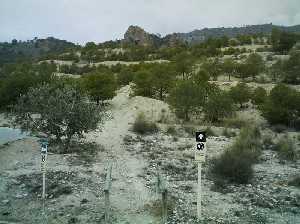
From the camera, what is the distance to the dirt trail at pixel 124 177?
43.1 feet

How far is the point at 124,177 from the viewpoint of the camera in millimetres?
17469

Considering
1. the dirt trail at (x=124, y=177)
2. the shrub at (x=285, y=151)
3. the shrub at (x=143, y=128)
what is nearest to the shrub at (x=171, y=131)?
the shrub at (x=143, y=128)

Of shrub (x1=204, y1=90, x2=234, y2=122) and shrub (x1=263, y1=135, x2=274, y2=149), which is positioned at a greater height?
shrub (x1=204, y1=90, x2=234, y2=122)

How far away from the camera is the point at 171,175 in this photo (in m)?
18.4

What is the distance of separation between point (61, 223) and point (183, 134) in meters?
19.6

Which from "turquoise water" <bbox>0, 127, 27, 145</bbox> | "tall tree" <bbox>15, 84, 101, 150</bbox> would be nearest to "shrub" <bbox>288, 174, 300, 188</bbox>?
"tall tree" <bbox>15, 84, 101, 150</bbox>

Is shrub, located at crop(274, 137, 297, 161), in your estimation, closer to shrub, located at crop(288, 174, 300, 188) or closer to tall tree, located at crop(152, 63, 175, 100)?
shrub, located at crop(288, 174, 300, 188)

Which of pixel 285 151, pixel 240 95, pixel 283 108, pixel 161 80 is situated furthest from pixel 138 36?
pixel 285 151

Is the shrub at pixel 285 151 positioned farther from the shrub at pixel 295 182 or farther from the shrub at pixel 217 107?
the shrub at pixel 217 107

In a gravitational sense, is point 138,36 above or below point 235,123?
above

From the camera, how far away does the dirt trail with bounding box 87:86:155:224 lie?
43.1 feet

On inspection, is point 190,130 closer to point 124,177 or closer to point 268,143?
point 268,143

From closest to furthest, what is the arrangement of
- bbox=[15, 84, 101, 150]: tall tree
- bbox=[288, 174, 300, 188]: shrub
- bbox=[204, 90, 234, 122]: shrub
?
bbox=[288, 174, 300, 188]: shrub → bbox=[15, 84, 101, 150]: tall tree → bbox=[204, 90, 234, 122]: shrub

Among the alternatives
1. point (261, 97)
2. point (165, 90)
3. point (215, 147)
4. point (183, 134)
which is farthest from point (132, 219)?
point (165, 90)
